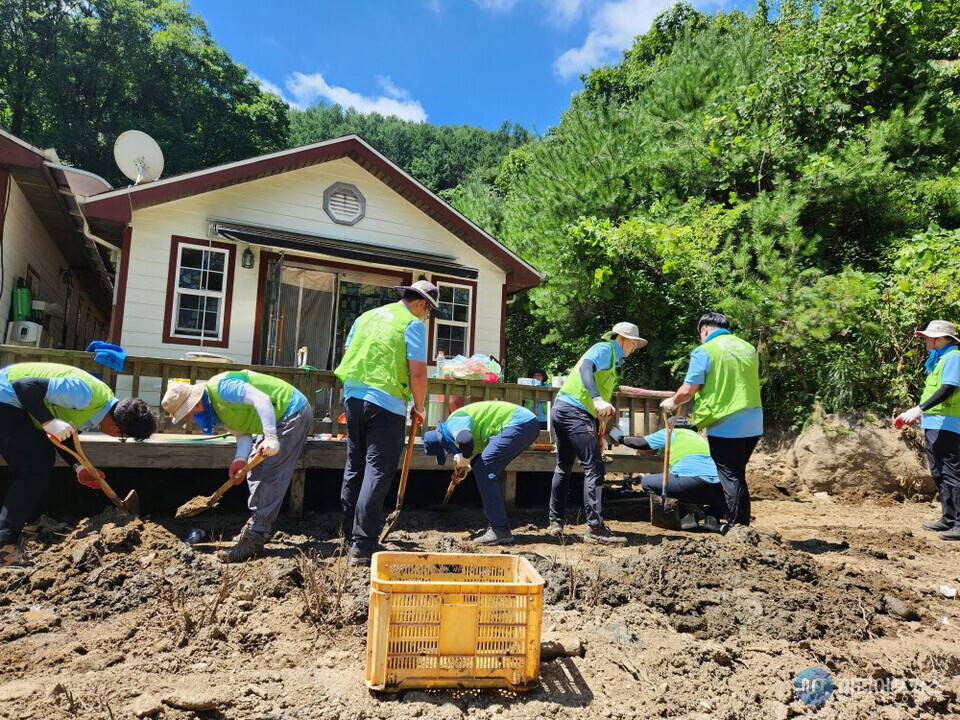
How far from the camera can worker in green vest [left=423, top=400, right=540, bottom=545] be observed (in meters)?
5.47

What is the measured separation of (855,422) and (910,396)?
2.54 ft

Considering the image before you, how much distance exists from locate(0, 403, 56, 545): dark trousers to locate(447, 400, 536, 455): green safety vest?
295 centimetres

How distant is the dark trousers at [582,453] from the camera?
18.4 ft

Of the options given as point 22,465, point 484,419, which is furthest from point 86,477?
point 484,419

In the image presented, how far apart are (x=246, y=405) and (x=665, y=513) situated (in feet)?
13.6

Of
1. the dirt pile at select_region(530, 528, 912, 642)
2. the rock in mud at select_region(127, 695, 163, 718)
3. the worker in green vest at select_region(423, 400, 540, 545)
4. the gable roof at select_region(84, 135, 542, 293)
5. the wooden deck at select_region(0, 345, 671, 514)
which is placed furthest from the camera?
the gable roof at select_region(84, 135, 542, 293)

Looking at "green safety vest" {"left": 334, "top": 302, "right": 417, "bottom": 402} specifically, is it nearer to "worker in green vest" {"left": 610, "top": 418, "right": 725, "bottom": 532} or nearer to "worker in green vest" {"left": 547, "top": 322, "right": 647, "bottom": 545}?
"worker in green vest" {"left": 547, "top": 322, "right": 647, "bottom": 545}

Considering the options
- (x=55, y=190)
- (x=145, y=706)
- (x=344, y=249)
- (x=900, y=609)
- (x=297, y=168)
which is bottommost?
(x=145, y=706)

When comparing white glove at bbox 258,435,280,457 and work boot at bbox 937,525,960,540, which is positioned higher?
white glove at bbox 258,435,280,457

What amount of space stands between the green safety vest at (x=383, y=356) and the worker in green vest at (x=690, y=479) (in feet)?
9.91

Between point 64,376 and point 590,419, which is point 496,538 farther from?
point 64,376

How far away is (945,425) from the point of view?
6.26 m

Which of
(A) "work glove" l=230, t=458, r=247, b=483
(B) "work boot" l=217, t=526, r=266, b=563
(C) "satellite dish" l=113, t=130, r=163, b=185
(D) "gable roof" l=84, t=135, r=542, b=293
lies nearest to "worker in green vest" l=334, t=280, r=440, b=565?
(B) "work boot" l=217, t=526, r=266, b=563

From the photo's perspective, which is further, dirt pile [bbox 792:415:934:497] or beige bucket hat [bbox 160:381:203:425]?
dirt pile [bbox 792:415:934:497]
